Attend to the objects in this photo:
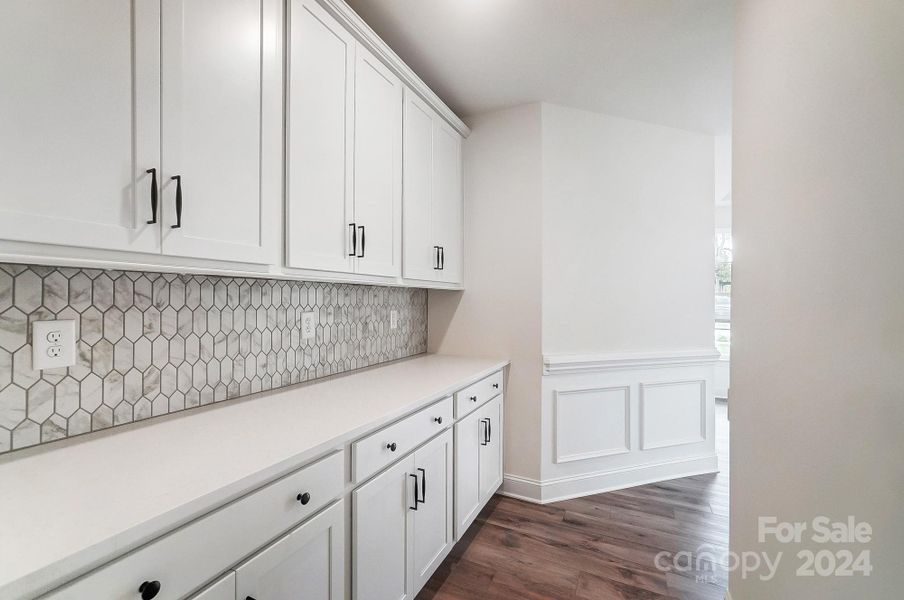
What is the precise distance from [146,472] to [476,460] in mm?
1610

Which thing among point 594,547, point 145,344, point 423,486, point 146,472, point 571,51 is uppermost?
point 571,51

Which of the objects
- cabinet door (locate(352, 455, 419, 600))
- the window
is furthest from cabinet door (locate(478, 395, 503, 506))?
the window

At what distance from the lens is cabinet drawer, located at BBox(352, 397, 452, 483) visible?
123cm

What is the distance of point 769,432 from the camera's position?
3.98 ft

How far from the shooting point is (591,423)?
8.95 ft

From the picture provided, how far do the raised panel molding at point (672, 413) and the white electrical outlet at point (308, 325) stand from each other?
89.7 inches

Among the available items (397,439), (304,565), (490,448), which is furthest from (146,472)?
(490,448)

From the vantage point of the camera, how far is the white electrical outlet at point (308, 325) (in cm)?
182

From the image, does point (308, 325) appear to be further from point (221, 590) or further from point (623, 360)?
point (623, 360)

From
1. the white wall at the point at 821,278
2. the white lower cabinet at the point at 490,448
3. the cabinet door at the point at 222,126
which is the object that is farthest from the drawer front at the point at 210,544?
the white lower cabinet at the point at 490,448

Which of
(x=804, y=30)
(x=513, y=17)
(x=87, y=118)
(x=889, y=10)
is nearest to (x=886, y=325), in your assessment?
(x=889, y=10)

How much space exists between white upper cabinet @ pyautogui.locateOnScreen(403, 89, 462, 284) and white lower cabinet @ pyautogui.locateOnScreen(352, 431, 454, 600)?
3.12 feet

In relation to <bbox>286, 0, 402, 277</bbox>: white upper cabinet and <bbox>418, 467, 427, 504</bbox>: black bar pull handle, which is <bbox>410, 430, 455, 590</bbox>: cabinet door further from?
<bbox>286, 0, 402, 277</bbox>: white upper cabinet

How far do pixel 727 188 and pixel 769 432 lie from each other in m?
4.50
